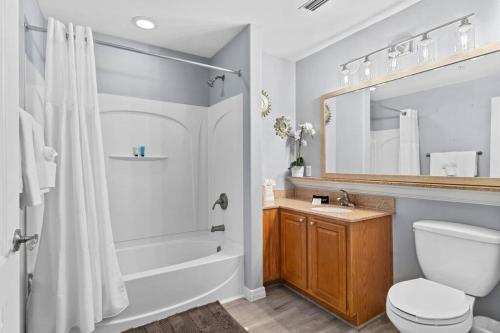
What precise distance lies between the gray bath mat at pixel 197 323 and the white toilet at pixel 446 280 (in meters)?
1.09

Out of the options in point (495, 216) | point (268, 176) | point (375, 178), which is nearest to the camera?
point (495, 216)

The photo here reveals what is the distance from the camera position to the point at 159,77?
2.93 meters

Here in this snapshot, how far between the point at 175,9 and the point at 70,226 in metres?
1.82

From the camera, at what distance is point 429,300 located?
5.26 feet

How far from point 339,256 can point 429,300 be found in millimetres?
626

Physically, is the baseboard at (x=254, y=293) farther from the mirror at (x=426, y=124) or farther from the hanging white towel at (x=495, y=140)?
the hanging white towel at (x=495, y=140)

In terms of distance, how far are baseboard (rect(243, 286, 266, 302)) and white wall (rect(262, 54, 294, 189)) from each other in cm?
121

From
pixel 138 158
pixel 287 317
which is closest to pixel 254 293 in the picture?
pixel 287 317

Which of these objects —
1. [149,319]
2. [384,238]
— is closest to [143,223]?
[149,319]

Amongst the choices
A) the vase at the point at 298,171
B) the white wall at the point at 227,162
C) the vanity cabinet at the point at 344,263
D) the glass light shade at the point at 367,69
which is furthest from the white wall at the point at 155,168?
the glass light shade at the point at 367,69

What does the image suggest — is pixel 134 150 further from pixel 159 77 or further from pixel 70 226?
pixel 70 226

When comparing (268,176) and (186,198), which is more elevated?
(268,176)

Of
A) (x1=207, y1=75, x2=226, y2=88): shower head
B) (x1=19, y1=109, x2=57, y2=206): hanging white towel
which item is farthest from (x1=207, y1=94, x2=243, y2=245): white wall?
(x1=19, y1=109, x2=57, y2=206): hanging white towel

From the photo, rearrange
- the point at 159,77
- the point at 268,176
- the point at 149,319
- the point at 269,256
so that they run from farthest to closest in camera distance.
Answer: the point at 268,176, the point at 159,77, the point at 269,256, the point at 149,319
